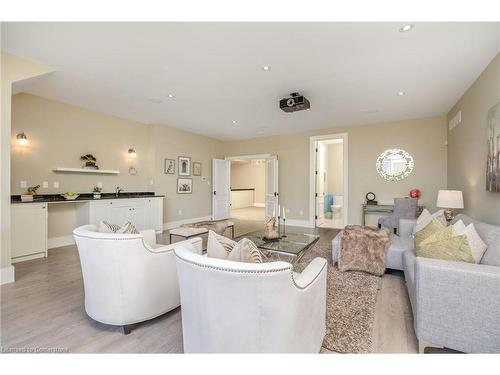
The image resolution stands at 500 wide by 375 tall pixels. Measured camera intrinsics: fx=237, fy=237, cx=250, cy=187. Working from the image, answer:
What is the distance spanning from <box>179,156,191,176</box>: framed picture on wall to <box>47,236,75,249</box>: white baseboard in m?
2.85

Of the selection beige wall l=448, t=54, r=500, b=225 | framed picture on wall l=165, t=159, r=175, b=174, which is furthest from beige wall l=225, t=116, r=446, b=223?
framed picture on wall l=165, t=159, r=175, b=174

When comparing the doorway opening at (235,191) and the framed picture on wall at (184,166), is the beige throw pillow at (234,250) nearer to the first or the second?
the doorway opening at (235,191)

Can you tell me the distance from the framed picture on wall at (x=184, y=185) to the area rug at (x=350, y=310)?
13.9 feet

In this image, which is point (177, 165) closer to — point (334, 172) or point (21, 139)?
point (21, 139)

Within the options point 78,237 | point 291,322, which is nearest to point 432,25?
point 291,322

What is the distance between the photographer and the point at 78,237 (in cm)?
183

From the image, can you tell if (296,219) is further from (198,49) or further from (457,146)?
(198,49)

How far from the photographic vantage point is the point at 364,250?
3.04 meters

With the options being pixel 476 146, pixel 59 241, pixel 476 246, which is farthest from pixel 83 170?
pixel 476 146

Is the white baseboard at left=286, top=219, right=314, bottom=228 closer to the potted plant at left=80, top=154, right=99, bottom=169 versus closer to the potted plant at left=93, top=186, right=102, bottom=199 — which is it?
the potted plant at left=93, top=186, right=102, bottom=199

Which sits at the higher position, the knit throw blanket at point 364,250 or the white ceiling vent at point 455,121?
the white ceiling vent at point 455,121

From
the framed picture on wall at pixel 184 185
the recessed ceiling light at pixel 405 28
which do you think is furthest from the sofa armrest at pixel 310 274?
the framed picture on wall at pixel 184 185

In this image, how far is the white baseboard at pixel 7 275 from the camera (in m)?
2.74
